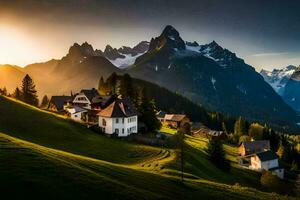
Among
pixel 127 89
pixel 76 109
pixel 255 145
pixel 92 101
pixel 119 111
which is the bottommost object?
pixel 255 145

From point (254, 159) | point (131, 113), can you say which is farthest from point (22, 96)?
point (254, 159)

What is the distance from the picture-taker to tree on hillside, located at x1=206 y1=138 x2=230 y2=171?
96588mm

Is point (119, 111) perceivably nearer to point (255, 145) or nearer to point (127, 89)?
point (127, 89)

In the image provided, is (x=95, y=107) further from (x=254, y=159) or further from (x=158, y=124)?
(x=254, y=159)

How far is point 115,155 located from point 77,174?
1266 inches

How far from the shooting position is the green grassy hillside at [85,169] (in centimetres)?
3534

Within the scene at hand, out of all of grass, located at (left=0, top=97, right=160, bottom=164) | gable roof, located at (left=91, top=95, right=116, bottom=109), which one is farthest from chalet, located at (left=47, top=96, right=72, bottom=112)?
grass, located at (left=0, top=97, right=160, bottom=164)

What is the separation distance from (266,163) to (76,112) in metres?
69.5

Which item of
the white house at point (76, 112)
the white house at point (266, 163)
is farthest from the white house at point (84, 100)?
the white house at point (266, 163)

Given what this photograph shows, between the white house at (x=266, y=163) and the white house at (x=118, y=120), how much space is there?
52021 mm

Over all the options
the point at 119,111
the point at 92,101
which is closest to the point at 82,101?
the point at 92,101

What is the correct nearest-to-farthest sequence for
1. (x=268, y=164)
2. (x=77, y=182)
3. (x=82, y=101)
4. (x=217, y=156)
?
(x=77, y=182) → (x=217, y=156) → (x=268, y=164) → (x=82, y=101)

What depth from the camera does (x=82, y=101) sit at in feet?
413

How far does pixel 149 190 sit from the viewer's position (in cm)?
4259
